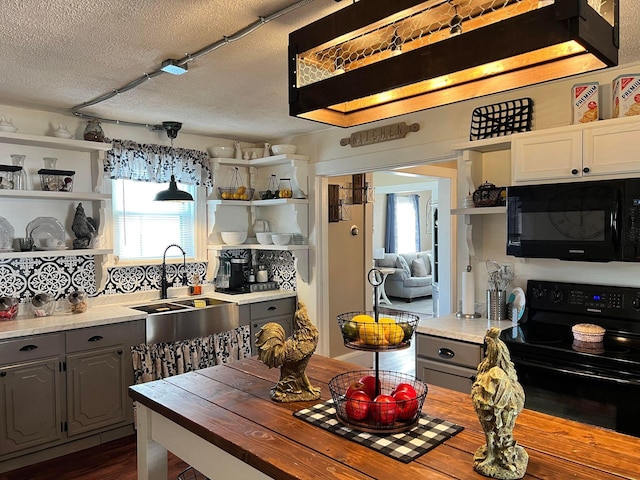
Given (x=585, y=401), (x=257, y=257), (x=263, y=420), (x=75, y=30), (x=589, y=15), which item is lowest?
(x=585, y=401)

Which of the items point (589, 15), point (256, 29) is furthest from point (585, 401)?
point (256, 29)

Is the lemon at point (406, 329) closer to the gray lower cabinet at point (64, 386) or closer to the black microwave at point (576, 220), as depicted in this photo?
the black microwave at point (576, 220)

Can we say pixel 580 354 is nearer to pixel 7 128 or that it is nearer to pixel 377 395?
pixel 377 395

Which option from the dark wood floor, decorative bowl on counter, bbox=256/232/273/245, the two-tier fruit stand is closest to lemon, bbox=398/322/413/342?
the two-tier fruit stand

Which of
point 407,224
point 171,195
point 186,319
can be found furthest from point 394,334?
point 407,224

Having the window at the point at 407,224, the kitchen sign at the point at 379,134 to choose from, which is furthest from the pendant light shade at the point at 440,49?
the window at the point at 407,224

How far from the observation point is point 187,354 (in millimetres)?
3920

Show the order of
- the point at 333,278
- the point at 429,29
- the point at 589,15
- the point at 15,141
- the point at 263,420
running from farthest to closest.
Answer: the point at 333,278
the point at 15,141
the point at 263,420
the point at 429,29
the point at 589,15

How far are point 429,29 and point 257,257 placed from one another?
3996mm

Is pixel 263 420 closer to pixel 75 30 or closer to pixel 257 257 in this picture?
pixel 75 30

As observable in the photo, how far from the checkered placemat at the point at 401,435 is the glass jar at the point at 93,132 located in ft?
9.90

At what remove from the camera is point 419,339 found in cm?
308

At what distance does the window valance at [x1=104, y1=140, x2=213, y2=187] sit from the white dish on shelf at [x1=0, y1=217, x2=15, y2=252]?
2.66 feet

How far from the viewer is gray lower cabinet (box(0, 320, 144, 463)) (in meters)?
3.08
